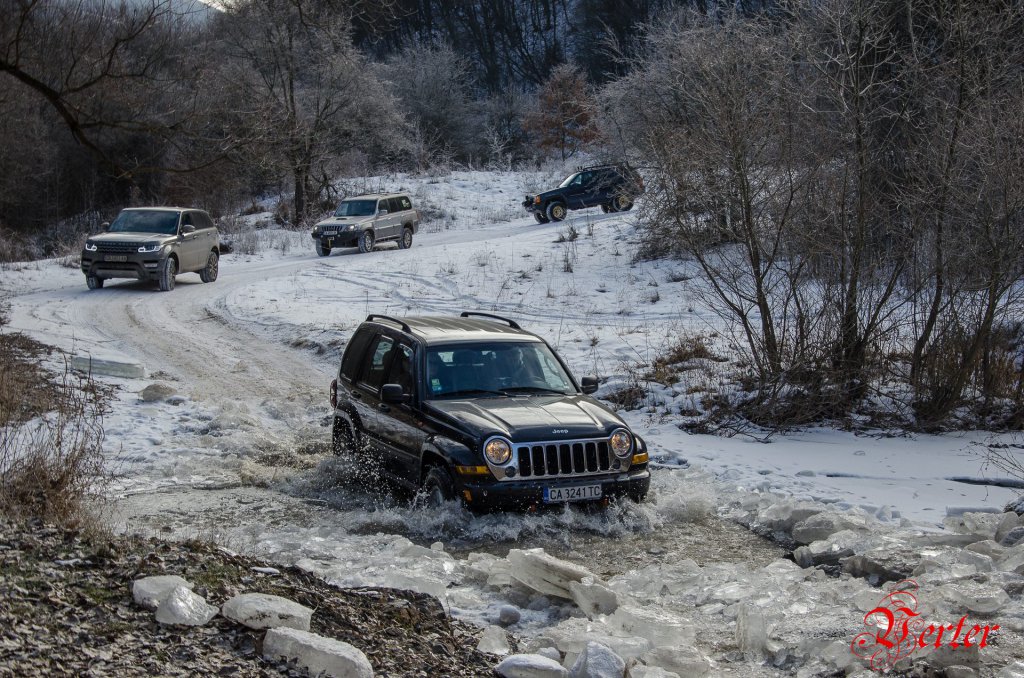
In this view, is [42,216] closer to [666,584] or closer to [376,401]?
[376,401]

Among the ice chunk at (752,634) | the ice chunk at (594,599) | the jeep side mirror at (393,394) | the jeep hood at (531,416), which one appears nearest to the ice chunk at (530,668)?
the ice chunk at (594,599)

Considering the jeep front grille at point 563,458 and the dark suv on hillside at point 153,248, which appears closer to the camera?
the jeep front grille at point 563,458

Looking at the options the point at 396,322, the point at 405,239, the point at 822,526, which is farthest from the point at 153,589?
the point at 405,239

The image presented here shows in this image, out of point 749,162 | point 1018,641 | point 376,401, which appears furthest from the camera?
point 749,162

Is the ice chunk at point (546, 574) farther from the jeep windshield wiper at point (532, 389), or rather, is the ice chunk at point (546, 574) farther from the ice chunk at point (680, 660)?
the jeep windshield wiper at point (532, 389)

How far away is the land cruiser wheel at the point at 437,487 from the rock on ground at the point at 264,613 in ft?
8.79

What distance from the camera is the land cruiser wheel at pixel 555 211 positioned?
3522cm

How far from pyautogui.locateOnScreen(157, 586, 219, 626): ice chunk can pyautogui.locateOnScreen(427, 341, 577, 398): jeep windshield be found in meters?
3.70

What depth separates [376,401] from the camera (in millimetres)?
9180

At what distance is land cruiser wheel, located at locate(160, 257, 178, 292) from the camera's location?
73.7 feet

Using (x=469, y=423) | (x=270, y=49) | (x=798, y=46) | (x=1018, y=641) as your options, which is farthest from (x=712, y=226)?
(x=270, y=49)

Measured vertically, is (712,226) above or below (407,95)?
below

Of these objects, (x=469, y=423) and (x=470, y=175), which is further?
(x=470, y=175)

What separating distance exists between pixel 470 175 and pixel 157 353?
32.6 meters
